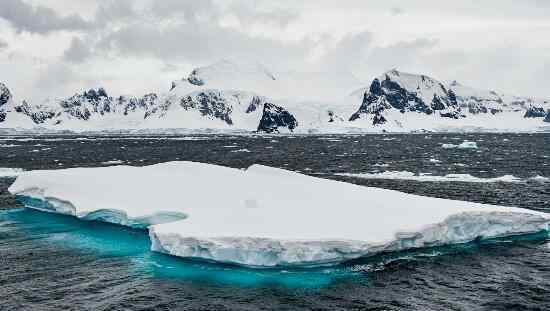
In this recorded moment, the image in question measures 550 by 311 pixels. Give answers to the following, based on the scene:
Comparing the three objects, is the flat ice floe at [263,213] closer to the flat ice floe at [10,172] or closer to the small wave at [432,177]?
the flat ice floe at [10,172]

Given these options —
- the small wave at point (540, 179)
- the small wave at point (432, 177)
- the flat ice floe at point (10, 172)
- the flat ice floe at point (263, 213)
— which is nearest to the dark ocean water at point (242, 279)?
the flat ice floe at point (263, 213)

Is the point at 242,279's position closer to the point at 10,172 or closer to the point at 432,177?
the point at 432,177

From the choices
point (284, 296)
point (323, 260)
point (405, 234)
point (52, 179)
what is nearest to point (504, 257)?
point (405, 234)

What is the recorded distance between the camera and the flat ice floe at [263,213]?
77.6ft

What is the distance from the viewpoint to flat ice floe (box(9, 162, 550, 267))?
77.6 ft

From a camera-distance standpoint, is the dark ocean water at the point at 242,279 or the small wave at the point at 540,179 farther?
the small wave at the point at 540,179

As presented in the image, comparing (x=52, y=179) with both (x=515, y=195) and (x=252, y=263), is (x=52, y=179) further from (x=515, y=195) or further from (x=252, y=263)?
(x=515, y=195)

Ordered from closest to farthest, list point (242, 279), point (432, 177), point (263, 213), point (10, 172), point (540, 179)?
point (242, 279)
point (263, 213)
point (540, 179)
point (432, 177)
point (10, 172)

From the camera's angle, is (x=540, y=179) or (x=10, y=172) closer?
(x=540, y=179)

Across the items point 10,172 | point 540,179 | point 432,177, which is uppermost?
point 540,179

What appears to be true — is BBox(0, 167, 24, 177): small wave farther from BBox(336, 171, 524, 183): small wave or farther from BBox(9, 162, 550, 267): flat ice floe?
BBox(336, 171, 524, 183): small wave

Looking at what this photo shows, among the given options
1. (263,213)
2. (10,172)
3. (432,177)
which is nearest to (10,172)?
(10,172)

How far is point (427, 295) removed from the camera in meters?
20.6

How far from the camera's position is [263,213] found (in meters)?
27.2
